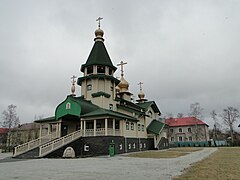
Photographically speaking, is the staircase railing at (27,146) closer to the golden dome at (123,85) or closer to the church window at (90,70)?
the church window at (90,70)

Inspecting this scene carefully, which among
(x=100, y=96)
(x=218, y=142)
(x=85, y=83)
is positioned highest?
(x=85, y=83)

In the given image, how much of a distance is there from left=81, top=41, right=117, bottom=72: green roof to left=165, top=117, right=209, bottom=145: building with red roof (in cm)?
4158

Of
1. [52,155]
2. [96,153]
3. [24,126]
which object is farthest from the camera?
[24,126]

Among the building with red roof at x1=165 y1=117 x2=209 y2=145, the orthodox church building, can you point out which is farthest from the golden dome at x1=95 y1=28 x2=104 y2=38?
the building with red roof at x1=165 y1=117 x2=209 y2=145

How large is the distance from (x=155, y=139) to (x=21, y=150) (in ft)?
65.1

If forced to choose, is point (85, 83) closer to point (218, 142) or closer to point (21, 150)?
point (21, 150)

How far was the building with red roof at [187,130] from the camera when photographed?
206 ft

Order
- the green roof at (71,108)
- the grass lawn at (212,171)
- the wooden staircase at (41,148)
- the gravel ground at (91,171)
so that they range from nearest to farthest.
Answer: the grass lawn at (212,171) → the gravel ground at (91,171) → the wooden staircase at (41,148) → the green roof at (71,108)

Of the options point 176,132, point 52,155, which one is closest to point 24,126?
point 176,132

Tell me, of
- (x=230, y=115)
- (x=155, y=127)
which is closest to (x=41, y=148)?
(x=155, y=127)

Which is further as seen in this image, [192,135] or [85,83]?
[192,135]

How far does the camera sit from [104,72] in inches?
1136

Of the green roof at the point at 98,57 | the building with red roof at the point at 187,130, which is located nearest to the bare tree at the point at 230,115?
the building with red roof at the point at 187,130

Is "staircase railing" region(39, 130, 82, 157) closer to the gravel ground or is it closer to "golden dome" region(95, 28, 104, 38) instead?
the gravel ground
